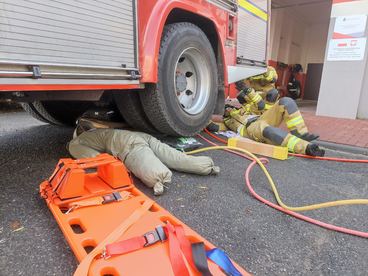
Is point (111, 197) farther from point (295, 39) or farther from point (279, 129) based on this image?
point (295, 39)

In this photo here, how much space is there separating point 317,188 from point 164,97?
1.30m

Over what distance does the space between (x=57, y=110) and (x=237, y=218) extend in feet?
8.22

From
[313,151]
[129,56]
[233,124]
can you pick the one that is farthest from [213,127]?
[129,56]

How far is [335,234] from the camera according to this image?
1338mm

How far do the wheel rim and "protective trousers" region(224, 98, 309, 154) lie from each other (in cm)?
63

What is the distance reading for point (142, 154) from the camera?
1.80m

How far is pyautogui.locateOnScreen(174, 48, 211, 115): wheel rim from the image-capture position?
260cm

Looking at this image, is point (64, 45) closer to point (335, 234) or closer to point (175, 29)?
point (175, 29)

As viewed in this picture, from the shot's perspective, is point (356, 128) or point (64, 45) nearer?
point (64, 45)

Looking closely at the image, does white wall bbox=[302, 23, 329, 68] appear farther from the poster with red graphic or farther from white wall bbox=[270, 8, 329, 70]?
the poster with red graphic

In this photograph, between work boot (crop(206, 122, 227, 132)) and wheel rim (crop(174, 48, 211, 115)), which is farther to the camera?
work boot (crop(206, 122, 227, 132))

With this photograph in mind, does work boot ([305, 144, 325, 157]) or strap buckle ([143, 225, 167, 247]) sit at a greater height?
strap buckle ([143, 225, 167, 247])

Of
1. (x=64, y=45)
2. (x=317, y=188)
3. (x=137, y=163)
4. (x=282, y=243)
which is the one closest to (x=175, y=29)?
(x=64, y=45)

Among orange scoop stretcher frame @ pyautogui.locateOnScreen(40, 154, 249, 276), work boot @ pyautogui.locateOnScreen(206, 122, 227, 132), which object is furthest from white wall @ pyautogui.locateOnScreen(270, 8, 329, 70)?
orange scoop stretcher frame @ pyautogui.locateOnScreen(40, 154, 249, 276)
